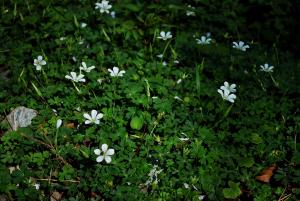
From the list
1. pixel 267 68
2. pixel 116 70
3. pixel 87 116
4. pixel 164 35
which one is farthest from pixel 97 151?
pixel 267 68

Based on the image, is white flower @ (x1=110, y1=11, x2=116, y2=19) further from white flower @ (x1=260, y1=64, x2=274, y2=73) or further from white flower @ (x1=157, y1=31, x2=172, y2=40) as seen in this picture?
white flower @ (x1=260, y1=64, x2=274, y2=73)

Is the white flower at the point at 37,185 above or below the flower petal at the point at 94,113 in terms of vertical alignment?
below

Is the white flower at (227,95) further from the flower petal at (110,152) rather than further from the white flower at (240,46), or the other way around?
the flower petal at (110,152)

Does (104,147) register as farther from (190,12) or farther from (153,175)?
(190,12)

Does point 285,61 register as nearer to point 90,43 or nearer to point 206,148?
point 206,148

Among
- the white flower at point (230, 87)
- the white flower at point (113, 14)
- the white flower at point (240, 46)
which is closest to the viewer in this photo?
the white flower at point (230, 87)

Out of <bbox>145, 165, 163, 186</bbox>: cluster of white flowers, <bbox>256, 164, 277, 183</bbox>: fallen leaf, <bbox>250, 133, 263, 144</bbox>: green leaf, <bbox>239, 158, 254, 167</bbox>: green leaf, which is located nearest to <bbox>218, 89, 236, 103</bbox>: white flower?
<bbox>250, 133, 263, 144</bbox>: green leaf

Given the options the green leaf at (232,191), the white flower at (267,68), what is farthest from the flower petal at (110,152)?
the white flower at (267,68)
